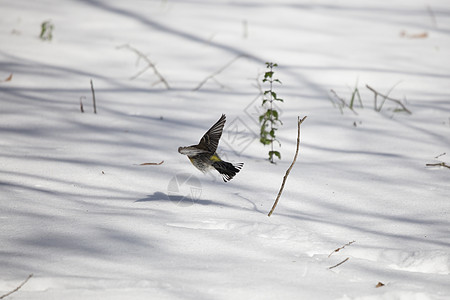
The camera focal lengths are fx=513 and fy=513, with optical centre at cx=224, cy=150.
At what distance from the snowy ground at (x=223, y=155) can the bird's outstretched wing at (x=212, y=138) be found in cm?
25

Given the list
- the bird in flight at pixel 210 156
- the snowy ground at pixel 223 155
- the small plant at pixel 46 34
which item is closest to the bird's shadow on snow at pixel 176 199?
the snowy ground at pixel 223 155

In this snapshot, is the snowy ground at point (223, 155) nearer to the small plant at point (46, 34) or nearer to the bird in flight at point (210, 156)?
the small plant at point (46, 34)

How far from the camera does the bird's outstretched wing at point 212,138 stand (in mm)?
2232

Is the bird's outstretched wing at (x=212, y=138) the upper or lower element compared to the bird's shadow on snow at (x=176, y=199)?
upper

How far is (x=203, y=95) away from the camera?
4000mm

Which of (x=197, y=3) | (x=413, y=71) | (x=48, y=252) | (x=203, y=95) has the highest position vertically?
(x=197, y=3)

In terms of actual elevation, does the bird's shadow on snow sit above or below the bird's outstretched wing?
below

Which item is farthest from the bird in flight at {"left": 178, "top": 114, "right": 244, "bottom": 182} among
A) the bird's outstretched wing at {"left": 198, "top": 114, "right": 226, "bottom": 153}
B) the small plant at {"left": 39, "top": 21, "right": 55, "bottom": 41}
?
the small plant at {"left": 39, "top": 21, "right": 55, "bottom": 41}

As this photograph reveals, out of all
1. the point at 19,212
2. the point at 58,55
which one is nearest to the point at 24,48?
the point at 58,55

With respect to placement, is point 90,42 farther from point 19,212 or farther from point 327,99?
point 19,212

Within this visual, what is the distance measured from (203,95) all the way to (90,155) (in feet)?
4.57

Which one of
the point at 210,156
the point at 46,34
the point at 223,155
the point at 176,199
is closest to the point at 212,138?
the point at 210,156

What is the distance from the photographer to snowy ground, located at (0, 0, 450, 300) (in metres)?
1.68

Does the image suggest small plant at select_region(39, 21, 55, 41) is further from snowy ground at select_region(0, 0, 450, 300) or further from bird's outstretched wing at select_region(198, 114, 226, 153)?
bird's outstretched wing at select_region(198, 114, 226, 153)
